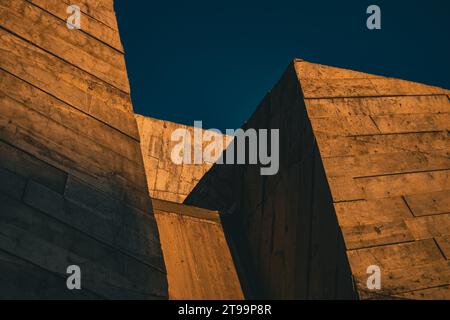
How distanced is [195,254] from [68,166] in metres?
3.70

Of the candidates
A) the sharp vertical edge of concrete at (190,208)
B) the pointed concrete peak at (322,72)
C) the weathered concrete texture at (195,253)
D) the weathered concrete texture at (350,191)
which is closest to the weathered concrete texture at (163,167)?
the weathered concrete texture at (195,253)

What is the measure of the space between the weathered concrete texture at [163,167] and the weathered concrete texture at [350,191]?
3.84 meters

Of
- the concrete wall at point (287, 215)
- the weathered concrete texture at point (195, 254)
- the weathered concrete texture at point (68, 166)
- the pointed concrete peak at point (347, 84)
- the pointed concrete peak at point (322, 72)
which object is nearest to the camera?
the weathered concrete texture at point (68, 166)

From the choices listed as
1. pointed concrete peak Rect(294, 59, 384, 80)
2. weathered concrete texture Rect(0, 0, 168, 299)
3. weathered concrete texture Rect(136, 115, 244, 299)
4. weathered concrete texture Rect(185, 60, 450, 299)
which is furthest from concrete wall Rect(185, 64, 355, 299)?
weathered concrete texture Rect(0, 0, 168, 299)

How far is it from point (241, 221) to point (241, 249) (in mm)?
629

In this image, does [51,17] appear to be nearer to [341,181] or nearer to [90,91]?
[90,91]

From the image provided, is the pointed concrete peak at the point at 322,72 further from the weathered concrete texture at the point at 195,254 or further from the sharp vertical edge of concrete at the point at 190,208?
the weathered concrete texture at the point at 195,254

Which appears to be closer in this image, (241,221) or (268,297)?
(268,297)

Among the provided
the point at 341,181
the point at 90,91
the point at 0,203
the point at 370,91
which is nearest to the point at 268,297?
the point at 341,181

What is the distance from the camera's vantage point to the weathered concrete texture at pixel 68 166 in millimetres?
5949

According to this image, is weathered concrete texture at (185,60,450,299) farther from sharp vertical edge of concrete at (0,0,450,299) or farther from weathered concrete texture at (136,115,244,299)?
weathered concrete texture at (136,115,244,299)

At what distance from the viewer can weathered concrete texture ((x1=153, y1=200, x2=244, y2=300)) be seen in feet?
30.4

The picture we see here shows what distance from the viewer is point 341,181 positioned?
795 centimetres

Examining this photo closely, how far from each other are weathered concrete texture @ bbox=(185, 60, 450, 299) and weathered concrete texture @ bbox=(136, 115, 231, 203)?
12.6 ft
